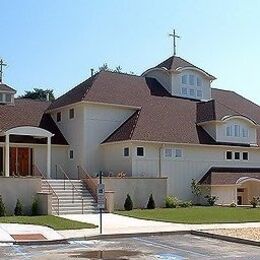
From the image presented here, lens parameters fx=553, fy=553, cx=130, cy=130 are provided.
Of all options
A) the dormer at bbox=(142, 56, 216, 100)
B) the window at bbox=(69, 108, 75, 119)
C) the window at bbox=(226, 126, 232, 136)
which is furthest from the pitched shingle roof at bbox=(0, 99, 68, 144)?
the window at bbox=(226, 126, 232, 136)

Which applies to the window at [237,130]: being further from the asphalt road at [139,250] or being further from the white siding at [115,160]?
the asphalt road at [139,250]

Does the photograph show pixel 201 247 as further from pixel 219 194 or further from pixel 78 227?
pixel 219 194

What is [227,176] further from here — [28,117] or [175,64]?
[28,117]

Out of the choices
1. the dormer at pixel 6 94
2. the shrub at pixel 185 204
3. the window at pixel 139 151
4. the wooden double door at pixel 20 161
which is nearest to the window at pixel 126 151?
the window at pixel 139 151

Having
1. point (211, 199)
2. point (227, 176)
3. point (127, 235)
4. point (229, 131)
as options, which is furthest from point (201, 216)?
point (229, 131)

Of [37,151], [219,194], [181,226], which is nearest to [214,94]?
[219,194]

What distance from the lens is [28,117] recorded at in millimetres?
39594

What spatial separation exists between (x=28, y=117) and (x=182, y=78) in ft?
43.3

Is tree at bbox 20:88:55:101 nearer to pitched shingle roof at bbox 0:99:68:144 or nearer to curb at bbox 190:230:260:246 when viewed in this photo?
pitched shingle roof at bbox 0:99:68:144

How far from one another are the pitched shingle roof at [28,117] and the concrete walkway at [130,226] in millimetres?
12535

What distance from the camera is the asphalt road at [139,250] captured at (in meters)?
15.5

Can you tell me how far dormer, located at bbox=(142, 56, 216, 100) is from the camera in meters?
44.5

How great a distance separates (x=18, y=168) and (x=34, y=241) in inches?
749

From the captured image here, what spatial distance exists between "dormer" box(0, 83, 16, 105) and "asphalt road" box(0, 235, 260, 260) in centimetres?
2296
